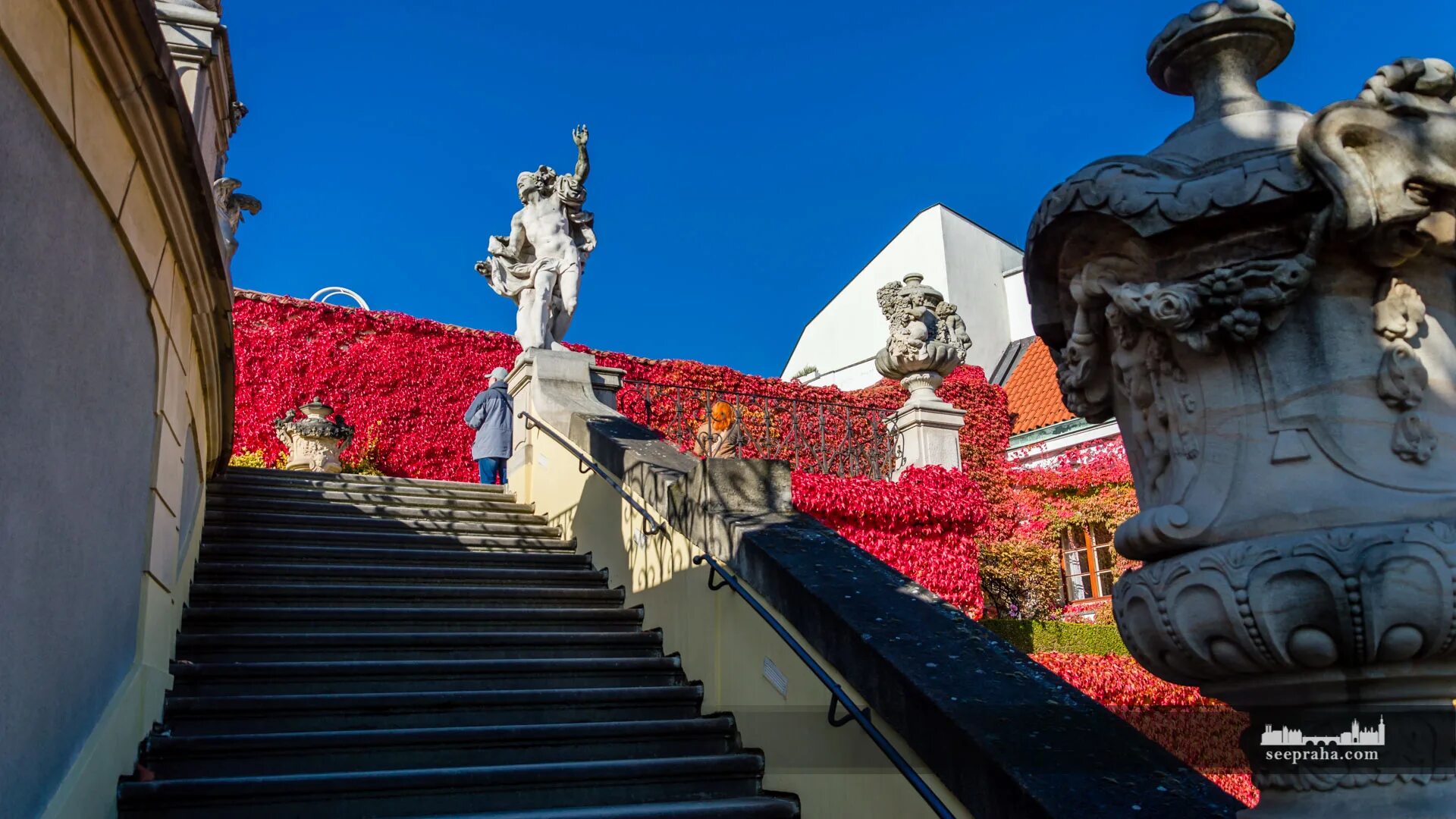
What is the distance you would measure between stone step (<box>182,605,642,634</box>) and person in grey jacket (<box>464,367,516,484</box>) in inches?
178

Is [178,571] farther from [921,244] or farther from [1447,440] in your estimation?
[921,244]

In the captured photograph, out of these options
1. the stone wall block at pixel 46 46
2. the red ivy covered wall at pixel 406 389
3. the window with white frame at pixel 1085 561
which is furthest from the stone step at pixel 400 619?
the window with white frame at pixel 1085 561

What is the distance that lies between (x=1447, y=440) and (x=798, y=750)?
257 cm

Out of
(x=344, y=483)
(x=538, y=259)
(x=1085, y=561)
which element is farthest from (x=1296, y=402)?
(x=1085, y=561)

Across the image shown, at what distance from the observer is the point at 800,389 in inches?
664

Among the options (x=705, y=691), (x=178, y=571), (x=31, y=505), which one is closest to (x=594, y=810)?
(x=705, y=691)

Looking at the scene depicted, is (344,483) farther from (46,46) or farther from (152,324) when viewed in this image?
(46,46)

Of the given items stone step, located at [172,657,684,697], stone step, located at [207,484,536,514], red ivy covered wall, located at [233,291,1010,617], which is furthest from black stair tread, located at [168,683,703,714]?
red ivy covered wall, located at [233,291,1010,617]

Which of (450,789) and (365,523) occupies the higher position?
(365,523)

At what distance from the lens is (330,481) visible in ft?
27.1

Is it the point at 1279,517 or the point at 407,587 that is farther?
the point at 407,587

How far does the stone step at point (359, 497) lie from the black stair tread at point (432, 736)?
322 cm

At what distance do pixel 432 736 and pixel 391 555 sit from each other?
2.46 metres

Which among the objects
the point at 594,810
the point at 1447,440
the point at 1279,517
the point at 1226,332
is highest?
the point at 1226,332
